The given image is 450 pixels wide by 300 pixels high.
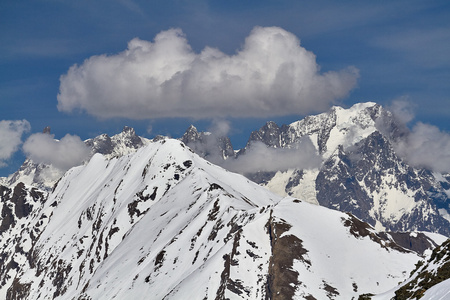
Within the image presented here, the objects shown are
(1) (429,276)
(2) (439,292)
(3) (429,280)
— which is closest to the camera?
(2) (439,292)

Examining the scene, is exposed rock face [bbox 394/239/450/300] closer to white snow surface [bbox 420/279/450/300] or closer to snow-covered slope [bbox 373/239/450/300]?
snow-covered slope [bbox 373/239/450/300]

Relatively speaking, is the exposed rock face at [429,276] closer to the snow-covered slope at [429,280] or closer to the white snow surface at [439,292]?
the snow-covered slope at [429,280]

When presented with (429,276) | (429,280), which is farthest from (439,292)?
(429,276)

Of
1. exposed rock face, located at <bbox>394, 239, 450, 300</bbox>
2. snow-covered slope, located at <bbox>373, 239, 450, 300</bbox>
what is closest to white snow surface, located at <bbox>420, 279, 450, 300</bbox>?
snow-covered slope, located at <bbox>373, 239, 450, 300</bbox>

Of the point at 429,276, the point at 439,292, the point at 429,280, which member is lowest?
the point at 439,292

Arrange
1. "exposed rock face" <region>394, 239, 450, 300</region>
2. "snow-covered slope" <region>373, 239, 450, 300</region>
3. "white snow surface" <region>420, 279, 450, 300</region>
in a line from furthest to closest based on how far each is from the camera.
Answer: "exposed rock face" <region>394, 239, 450, 300</region> → "snow-covered slope" <region>373, 239, 450, 300</region> → "white snow surface" <region>420, 279, 450, 300</region>

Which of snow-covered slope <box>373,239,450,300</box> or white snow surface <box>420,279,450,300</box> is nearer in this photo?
white snow surface <box>420,279,450,300</box>

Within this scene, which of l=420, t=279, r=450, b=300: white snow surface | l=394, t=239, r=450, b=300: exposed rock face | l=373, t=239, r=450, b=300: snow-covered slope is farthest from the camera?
l=394, t=239, r=450, b=300: exposed rock face

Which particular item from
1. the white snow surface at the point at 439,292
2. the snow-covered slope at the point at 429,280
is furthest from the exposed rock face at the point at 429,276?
the white snow surface at the point at 439,292

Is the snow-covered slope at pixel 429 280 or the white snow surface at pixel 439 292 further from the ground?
the snow-covered slope at pixel 429 280

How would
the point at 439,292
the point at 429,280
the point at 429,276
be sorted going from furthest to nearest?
the point at 429,276, the point at 429,280, the point at 439,292

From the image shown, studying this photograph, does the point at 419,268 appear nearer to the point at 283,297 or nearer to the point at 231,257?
the point at 283,297

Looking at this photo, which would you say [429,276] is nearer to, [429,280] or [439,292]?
[429,280]

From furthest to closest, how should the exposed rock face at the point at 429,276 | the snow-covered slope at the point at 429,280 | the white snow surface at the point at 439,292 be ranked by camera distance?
the exposed rock face at the point at 429,276, the snow-covered slope at the point at 429,280, the white snow surface at the point at 439,292
